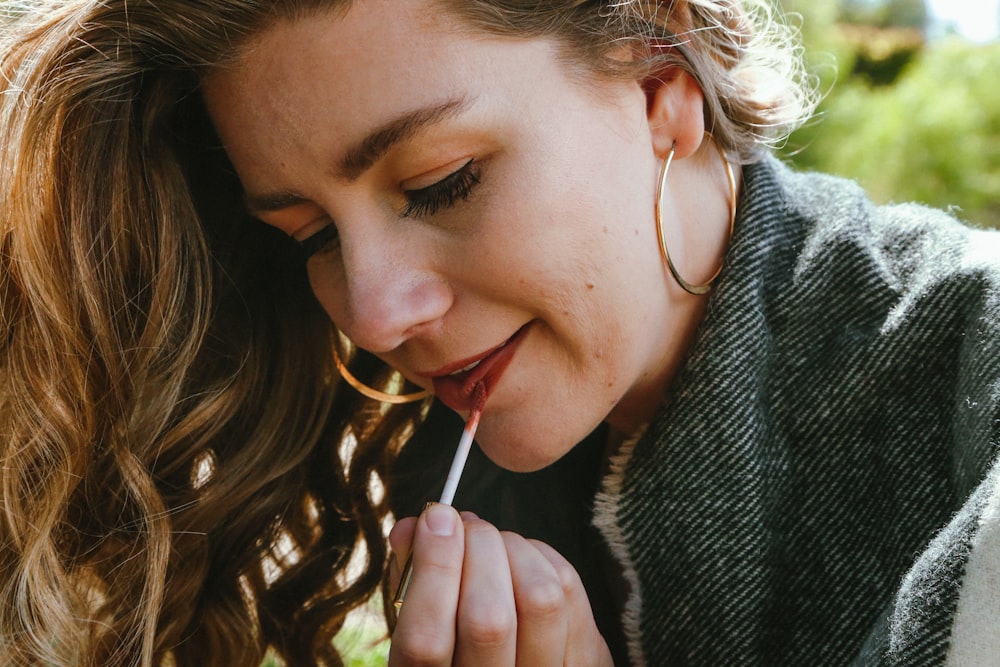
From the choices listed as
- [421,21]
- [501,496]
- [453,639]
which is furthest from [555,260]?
[501,496]

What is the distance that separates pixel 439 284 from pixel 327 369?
792 millimetres

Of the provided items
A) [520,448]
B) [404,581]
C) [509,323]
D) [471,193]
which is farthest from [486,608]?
[471,193]

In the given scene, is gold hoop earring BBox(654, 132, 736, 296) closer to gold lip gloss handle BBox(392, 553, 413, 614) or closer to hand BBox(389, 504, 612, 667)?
hand BBox(389, 504, 612, 667)

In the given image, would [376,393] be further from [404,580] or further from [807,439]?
[807,439]

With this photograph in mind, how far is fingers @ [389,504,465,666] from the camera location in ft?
4.55

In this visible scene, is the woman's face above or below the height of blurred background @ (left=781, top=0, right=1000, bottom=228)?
above

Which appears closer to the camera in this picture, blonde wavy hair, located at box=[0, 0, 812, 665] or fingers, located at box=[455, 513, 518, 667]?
fingers, located at box=[455, 513, 518, 667]

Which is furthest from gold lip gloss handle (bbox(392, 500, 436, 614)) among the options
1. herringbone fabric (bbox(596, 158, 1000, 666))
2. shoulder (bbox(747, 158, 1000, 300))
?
shoulder (bbox(747, 158, 1000, 300))

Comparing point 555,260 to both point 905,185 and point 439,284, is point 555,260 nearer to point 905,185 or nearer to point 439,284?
point 439,284

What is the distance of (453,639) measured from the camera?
1413 mm

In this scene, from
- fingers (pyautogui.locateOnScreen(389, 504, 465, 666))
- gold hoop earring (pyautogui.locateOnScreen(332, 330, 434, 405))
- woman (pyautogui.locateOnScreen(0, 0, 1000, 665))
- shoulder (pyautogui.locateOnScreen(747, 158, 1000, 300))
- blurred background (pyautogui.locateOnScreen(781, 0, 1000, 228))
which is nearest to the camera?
fingers (pyautogui.locateOnScreen(389, 504, 465, 666))

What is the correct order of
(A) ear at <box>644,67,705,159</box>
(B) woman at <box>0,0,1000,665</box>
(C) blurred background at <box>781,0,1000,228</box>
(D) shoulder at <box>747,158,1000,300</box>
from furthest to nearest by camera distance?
(C) blurred background at <box>781,0,1000,228</box>, (A) ear at <box>644,67,705,159</box>, (D) shoulder at <box>747,158,1000,300</box>, (B) woman at <box>0,0,1000,665</box>

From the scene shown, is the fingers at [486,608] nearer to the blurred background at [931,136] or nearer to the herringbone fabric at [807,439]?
the herringbone fabric at [807,439]

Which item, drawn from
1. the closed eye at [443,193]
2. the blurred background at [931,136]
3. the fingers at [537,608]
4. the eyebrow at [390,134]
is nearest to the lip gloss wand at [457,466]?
Result: the fingers at [537,608]
